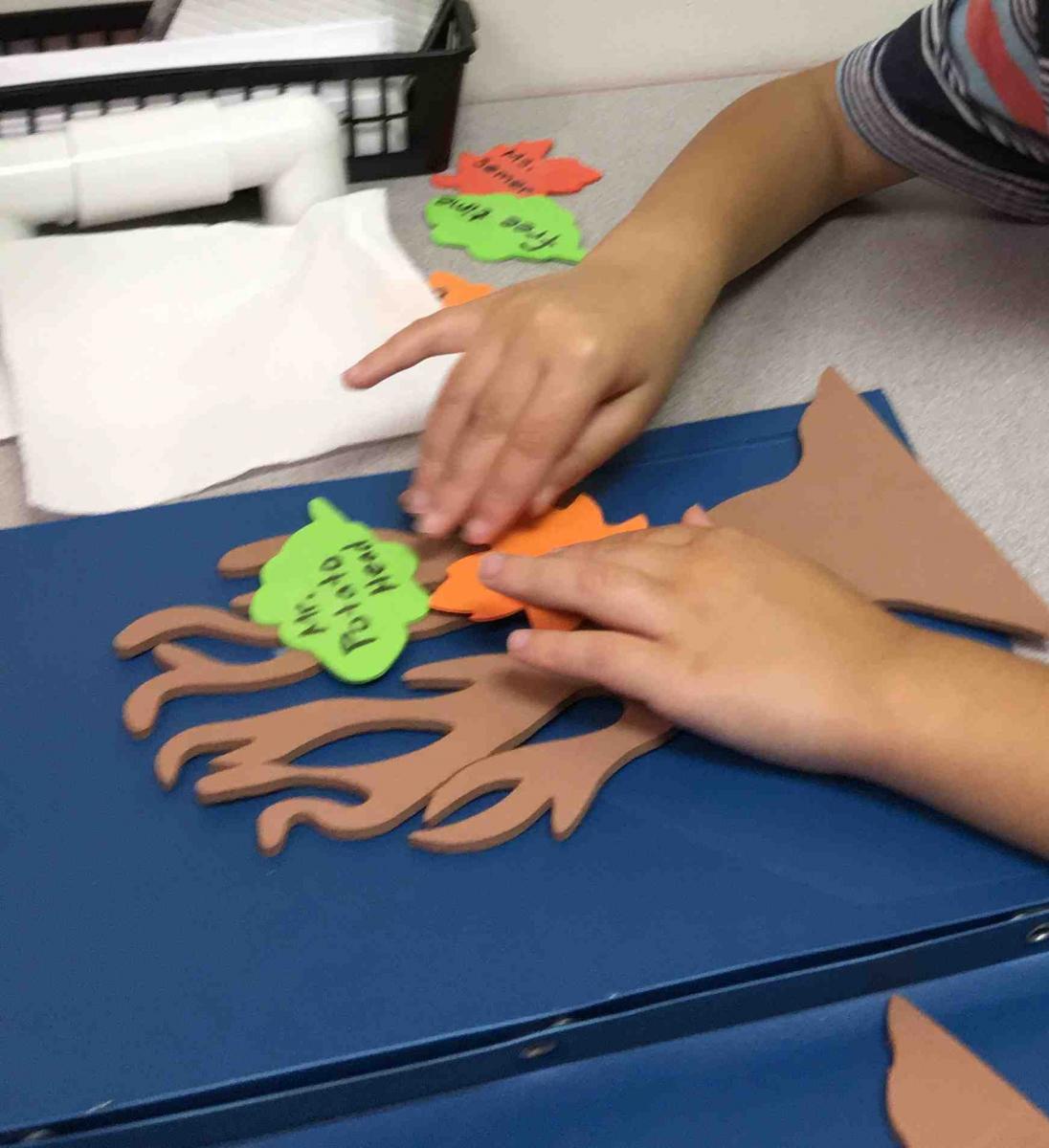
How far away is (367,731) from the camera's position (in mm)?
469

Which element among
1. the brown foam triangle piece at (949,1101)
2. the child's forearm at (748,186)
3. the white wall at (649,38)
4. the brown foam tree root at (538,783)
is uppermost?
the white wall at (649,38)

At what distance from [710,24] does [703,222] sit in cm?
29

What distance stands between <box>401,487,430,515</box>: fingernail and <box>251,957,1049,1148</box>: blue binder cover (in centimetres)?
24

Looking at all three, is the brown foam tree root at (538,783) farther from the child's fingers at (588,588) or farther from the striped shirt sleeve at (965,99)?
the striped shirt sleeve at (965,99)

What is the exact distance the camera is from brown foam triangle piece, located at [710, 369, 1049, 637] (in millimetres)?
505

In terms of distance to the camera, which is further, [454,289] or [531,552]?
[454,289]

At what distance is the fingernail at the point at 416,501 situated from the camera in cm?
53

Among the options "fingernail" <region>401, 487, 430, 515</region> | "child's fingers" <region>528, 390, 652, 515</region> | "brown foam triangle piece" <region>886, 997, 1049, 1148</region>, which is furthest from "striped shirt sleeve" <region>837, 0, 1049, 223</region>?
"brown foam triangle piece" <region>886, 997, 1049, 1148</region>

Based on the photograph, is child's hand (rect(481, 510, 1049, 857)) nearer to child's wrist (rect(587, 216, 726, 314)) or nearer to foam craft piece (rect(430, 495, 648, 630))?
foam craft piece (rect(430, 495, 648, 630))

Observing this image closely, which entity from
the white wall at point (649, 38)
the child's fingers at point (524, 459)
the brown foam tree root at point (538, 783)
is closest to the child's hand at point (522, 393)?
the child's fingers at point (524, 459)

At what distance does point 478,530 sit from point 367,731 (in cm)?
10

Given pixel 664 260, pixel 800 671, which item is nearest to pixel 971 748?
pixel 800 671

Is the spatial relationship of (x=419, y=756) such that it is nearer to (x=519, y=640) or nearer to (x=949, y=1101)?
(x=519, y=640)

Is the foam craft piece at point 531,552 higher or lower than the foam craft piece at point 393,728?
higher
